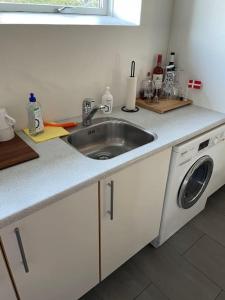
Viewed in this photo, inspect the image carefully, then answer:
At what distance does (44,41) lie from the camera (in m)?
1.29

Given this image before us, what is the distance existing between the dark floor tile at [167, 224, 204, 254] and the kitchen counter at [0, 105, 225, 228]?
84 centimetres

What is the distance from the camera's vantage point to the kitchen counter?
2.83ft

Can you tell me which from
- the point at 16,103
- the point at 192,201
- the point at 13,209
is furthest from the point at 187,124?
the point at 13,209

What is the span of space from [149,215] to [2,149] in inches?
36.8

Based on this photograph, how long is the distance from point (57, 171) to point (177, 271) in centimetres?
112

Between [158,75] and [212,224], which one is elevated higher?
[158,75]

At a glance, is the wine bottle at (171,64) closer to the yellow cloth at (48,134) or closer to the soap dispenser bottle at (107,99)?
the soap dispenser bottle at (107,99)

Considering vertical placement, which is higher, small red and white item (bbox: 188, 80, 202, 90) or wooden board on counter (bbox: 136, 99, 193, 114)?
small red and white item (bbox: 188, 80, 202, 90)

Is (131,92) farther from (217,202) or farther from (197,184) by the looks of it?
(217,202)

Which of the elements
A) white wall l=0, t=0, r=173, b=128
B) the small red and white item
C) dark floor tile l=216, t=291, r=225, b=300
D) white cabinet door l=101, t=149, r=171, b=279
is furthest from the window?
dark floor tile l=216, t=291, r=225, b=300

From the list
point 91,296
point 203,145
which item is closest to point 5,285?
point 91,296

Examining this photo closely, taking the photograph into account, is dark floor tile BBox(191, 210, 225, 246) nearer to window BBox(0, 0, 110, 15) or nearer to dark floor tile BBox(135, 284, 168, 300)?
dark floor tile BBox(135, 284, 168, 300)

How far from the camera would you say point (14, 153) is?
3.71 feet

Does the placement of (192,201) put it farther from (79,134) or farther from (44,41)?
(44,41)
